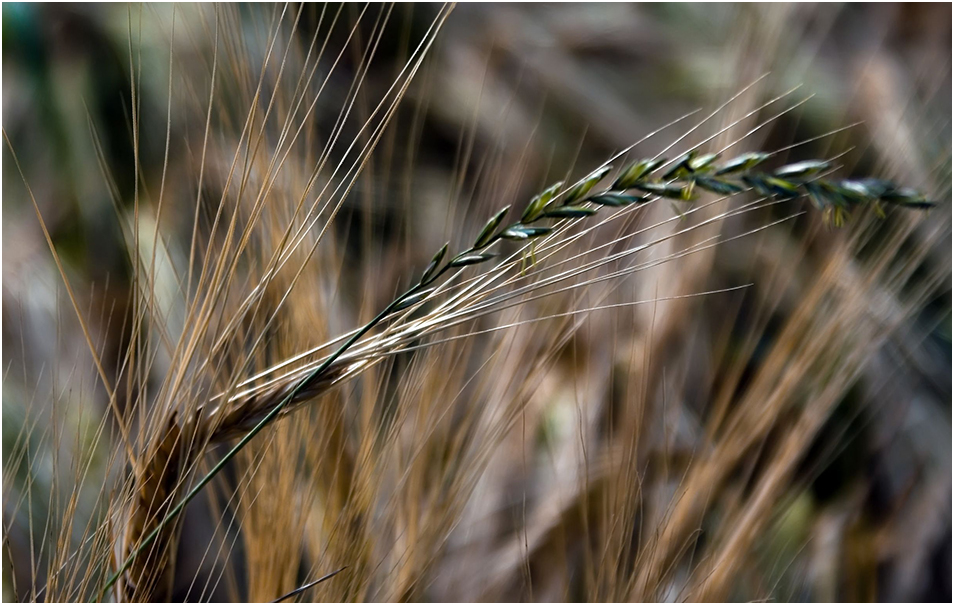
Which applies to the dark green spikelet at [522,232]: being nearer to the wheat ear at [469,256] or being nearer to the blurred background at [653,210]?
the wheat ear at [469,256]

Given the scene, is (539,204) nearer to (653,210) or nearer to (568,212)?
(568,212)

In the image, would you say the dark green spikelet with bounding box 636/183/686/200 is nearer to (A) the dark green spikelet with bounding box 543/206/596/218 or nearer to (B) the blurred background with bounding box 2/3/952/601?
(A) the dark green spikelet with bounding box 543/206/596/218

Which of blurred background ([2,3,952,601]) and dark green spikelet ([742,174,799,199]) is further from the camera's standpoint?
blurred background ([2,3,952,601])

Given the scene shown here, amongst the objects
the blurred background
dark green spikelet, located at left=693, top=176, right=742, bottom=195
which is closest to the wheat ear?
dark green spikelet, located at left=693, top=176, right=742, bottom=195

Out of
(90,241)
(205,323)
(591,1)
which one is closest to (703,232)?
(205,323)

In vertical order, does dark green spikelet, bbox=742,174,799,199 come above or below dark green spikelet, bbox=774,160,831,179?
below

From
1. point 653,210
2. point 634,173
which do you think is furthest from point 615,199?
point 653,210

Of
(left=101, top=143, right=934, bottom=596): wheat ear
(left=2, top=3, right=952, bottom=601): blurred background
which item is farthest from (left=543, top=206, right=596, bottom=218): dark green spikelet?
(left=2, top=3, right=952, bottom=601): blurred background
